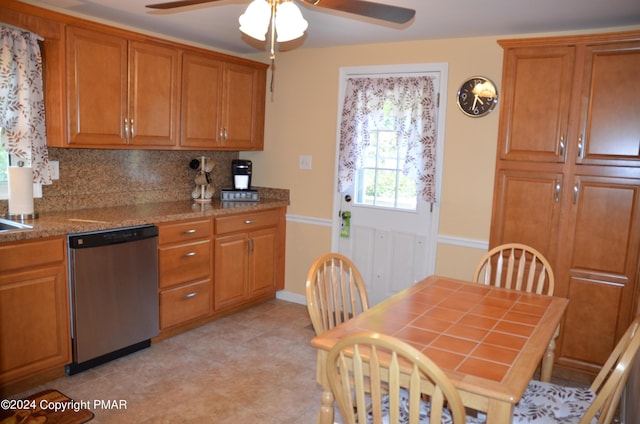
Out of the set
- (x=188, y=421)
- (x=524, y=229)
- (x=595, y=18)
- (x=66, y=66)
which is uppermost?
(x=595, y=18)

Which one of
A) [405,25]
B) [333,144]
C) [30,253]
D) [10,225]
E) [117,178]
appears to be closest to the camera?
[30,253]

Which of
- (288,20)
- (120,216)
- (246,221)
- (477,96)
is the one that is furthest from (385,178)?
(288,20)

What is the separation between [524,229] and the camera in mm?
3164

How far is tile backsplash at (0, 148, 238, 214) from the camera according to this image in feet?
11.1

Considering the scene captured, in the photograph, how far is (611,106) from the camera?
2.89 metres

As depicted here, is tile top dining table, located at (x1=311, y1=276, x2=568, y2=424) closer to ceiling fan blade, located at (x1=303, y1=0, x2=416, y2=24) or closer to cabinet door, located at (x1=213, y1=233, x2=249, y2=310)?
ceiling fan blade, located at (x1=303, y1=0, x2=416, y2=24)

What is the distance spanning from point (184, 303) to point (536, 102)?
8.90 ft

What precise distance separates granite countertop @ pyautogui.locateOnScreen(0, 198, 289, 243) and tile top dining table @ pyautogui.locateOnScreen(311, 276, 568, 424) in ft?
5.78

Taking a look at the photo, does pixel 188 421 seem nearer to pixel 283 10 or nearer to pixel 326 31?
pixel 283 10

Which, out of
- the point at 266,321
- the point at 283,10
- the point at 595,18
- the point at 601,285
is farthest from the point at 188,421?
the point at 595,18

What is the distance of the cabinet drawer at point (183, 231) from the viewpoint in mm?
3381

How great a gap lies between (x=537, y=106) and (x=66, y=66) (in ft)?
9.39

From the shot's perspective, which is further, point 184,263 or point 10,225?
point 184,263

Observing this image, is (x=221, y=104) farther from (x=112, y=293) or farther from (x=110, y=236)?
(x=112, y=293)
